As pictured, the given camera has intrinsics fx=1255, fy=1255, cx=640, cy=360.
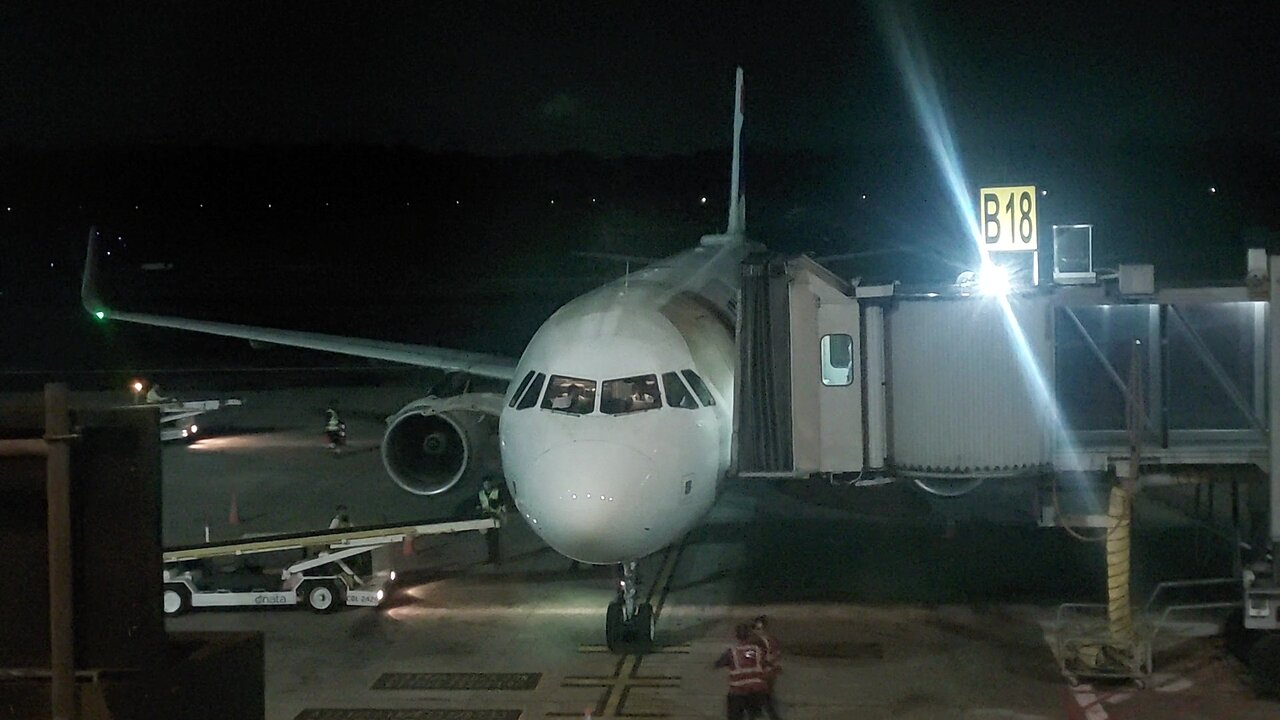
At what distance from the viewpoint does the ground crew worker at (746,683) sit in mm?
10781

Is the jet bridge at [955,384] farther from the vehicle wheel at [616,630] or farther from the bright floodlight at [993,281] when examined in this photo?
the vehicle wheel at [616,630]

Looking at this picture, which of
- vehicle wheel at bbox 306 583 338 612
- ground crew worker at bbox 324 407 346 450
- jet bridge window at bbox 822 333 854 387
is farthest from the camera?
ground crew worker at bbox 324 407 346 450

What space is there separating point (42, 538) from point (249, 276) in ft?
303

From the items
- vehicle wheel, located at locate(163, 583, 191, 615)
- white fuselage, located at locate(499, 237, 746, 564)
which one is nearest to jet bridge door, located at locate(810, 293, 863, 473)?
white fuselage, located at locate(499, 237, 746, 564)

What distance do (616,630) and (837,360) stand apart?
3.78 meters

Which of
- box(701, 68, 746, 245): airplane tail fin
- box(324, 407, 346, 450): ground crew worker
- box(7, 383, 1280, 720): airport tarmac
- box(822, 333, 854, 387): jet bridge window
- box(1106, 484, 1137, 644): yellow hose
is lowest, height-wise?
box(7, 383, 1280, 720): airport tarmac

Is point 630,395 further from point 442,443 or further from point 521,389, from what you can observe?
point 442,443

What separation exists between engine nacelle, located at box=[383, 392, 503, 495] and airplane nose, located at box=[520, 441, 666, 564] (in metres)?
6.96

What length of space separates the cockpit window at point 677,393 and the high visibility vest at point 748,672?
287 centimetres

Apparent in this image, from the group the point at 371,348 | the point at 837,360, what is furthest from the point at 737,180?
the point at 837,360

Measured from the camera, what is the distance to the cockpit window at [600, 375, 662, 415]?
12438 millimetres

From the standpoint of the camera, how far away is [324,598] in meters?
15.7

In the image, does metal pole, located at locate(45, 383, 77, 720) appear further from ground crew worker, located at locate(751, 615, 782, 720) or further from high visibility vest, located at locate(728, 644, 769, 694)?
ground crew worker, located at locate(751, 615, 782, 720)

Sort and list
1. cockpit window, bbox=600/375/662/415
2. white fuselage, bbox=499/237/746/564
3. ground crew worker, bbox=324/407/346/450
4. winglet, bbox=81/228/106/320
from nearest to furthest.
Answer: white fuselage, bbox=499/237/746/564 → cockpit window, bbox=600/375/662/415 → winglet, bbox=81/228/106/320 → ground crew worker, bbox=324/407/346/450
